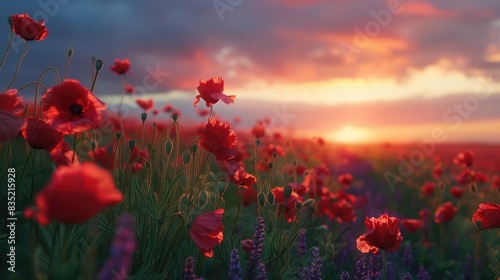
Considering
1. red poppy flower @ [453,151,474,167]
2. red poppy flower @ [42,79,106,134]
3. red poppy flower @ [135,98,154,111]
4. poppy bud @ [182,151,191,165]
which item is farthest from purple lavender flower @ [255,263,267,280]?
red poppy flower @ [135,98,154,111]

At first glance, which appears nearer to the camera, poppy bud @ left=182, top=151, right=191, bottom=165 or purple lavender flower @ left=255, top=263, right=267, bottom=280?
purple lavender flower @ left=255, top=263, right=267, bottom=280

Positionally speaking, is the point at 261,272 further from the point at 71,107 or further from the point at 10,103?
the point at 10,103

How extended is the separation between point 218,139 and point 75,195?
1.35m

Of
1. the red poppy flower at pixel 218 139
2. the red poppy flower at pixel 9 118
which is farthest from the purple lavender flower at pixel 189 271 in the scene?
the red poppy flower at pixel 9 118

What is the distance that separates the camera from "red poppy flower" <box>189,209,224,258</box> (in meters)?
2.16

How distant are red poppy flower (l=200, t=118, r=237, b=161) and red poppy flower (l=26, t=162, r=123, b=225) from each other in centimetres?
128

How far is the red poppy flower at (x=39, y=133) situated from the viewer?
2.22 m

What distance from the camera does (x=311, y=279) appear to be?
8.25 ft

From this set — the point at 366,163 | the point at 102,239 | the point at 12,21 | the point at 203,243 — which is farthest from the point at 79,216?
the point at 366,163

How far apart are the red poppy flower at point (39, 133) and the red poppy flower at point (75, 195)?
39.1 inches

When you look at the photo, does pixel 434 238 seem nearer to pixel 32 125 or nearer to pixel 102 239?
pixel 102 239

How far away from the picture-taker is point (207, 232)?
2.18 meters

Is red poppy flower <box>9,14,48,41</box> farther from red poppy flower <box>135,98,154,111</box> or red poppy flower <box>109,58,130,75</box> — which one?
red poppy flower <box>135,98,154,111</box>

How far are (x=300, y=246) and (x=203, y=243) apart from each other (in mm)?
1027
